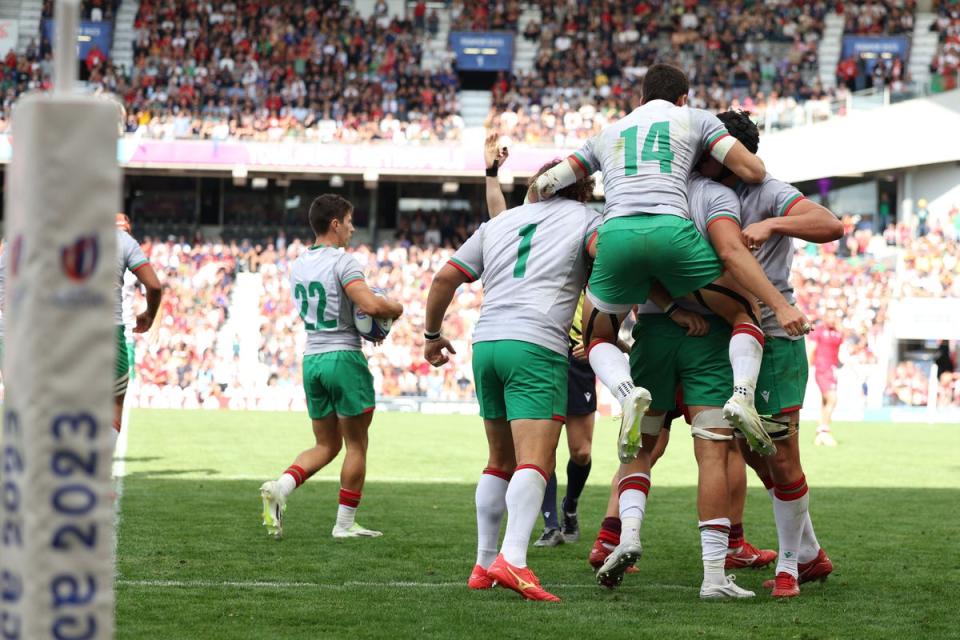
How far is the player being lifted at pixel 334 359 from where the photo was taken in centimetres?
830

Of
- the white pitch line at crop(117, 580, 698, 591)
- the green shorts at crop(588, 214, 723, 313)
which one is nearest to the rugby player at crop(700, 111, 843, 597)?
the green shorts at crop(588, 214, 723, 313)

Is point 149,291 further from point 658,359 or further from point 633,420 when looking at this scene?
point 633,420

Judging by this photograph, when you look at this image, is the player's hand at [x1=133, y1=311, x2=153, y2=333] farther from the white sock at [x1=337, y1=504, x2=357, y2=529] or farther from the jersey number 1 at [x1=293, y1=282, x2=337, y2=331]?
the white sock at [x1=337, y1=504, x2=357, y2=529]

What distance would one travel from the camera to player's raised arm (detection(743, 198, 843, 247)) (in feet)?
19.9

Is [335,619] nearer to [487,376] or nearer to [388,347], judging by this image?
[487,376]

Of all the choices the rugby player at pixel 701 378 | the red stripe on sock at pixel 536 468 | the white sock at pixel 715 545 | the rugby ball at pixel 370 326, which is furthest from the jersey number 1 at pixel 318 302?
the white sock at pixel 715 545

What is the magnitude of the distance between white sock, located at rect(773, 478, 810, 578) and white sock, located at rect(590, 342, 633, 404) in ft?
3.19

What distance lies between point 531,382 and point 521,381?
5 cm

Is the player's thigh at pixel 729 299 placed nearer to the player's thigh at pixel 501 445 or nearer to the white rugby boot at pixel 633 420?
the white rugby boot at pixel 633 420

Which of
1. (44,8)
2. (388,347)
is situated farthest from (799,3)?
(44,8)

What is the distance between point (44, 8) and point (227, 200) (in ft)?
28.5

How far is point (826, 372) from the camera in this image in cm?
1959

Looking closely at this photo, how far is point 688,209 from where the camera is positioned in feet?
20.5

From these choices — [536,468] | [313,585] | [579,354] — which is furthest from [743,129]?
[313,585]
